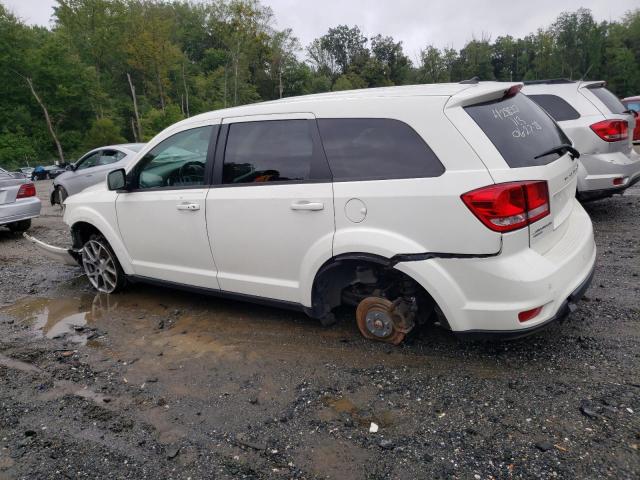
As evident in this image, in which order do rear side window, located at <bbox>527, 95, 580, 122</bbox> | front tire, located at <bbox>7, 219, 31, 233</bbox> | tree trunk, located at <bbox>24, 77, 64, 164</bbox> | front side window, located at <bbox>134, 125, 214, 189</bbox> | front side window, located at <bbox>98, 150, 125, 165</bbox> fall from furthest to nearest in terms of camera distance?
tree trunk, located at <bbox>24, 77, 64, 164</bbox> → front side window, located at <bbox>98, 150, 125, 165</bbox> → front tire, located at <bbox>7, 219, 31, 233</bbox> → rear side window, located at <bbox>527, 95, 580, 122</bbox> → front side window, located at <bbox>134, 125, 214, 189</bbox>

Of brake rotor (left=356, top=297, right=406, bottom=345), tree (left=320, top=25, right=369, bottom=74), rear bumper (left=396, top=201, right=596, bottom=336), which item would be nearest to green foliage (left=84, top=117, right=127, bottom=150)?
Result: brake rotor (left=356, top=297, right=406, bottom=345)

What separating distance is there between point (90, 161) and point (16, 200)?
12.9 ft

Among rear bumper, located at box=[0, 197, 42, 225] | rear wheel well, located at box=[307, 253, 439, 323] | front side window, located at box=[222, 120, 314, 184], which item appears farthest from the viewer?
rear bumper, located at box=[0, 197, 42, 225]

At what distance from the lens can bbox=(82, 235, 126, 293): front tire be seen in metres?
5.00

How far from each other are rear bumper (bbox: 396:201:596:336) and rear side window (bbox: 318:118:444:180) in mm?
601

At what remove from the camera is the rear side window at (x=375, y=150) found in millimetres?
2922

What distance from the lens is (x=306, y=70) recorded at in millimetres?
74688

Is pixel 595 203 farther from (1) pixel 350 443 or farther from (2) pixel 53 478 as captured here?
(2) pixel 53 478

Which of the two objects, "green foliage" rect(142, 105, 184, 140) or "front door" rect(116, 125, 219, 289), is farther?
"green foliage" rect(142, 105, 184, 140)

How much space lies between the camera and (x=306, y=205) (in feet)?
10.7

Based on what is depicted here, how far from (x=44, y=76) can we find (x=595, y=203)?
53614 mm

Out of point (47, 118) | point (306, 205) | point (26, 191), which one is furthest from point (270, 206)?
point (47, 118)

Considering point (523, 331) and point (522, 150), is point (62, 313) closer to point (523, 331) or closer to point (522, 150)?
point (523, 331)

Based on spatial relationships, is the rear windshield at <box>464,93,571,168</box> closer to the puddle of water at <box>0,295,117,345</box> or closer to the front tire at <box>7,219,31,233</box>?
the puddle of water at <box>0,295,117,345</box>
